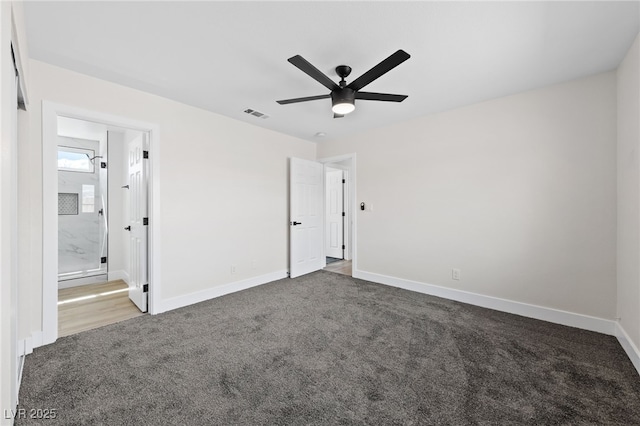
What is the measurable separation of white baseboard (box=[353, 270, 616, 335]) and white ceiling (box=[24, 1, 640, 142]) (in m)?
2.39

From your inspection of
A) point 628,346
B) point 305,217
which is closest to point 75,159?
point 305,217

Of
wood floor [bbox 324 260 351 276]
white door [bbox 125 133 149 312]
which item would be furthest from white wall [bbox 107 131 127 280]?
wood floor [bbox 324 260 351 276]

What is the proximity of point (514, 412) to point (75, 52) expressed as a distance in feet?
13.6

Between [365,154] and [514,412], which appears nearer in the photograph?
[514,412]

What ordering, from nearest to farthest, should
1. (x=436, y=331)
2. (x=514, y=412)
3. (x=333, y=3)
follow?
(x=514, y=412) → (x=333, y=3) → (x=436, y=331)

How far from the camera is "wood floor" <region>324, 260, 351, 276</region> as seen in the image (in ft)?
16.4

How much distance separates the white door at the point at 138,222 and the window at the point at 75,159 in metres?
2.04

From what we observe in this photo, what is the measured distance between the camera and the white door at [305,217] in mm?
4555

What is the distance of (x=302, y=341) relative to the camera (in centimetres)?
241

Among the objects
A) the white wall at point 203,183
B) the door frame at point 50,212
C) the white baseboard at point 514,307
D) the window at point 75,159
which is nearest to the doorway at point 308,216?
the white wall at point 203,183

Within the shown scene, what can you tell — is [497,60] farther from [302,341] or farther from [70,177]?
[70,177]

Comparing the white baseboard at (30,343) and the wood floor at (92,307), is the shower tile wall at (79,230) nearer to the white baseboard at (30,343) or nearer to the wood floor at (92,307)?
the wood floor at (92,307)

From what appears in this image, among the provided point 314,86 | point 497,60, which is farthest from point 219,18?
point 497,60

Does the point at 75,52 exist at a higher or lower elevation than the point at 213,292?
higher
